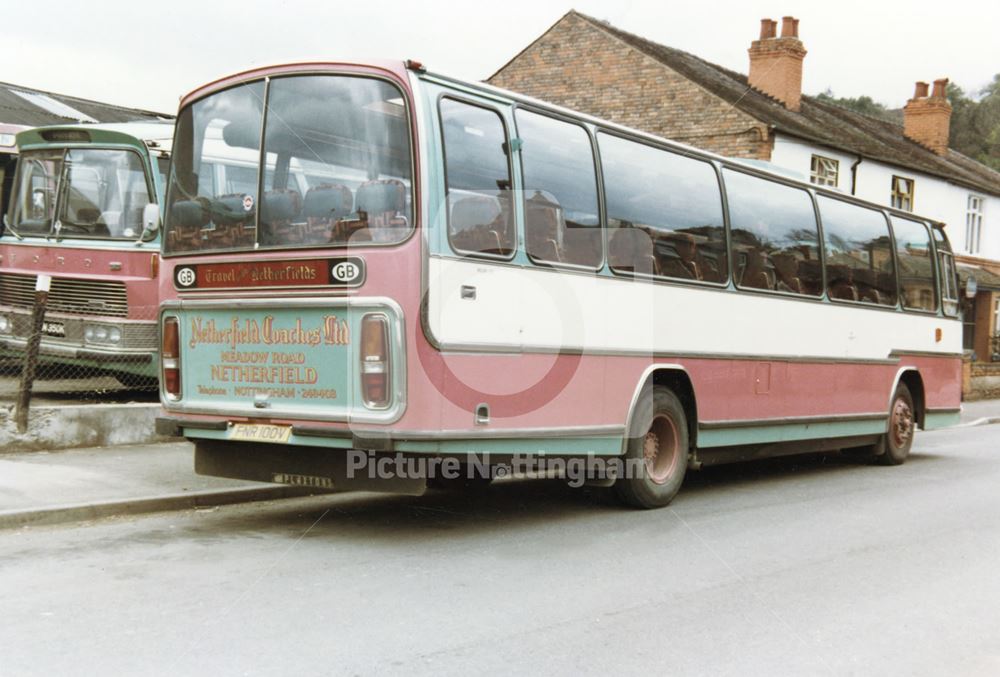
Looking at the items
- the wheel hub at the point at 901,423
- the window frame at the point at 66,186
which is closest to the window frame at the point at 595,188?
the window frame at the point at 66,186

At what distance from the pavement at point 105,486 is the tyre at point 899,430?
7.71 metres

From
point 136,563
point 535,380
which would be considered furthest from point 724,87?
point 136,563

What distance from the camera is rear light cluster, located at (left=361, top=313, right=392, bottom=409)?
22.1ft

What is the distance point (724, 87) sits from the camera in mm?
28609

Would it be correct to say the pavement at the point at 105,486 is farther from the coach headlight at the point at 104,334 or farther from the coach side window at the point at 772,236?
the coach side window at the point at 772,236

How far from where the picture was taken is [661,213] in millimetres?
9117

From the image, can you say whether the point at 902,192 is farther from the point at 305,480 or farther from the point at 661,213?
the point at 305,480

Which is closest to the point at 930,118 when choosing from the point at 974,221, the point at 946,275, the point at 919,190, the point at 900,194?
the point at 974,221

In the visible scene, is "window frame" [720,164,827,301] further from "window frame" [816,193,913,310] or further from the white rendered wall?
the white rendered wall

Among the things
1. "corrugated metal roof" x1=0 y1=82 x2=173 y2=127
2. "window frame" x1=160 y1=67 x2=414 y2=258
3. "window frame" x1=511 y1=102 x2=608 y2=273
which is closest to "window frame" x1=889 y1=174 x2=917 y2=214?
"corrugated metal roof" x1=0 y1=82 x2=173 y2=127

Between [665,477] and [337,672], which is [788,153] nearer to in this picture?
[665,477]

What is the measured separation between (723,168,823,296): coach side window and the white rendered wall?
1388cm

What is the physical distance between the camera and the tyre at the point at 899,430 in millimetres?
13133

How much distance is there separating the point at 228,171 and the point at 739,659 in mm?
4963
